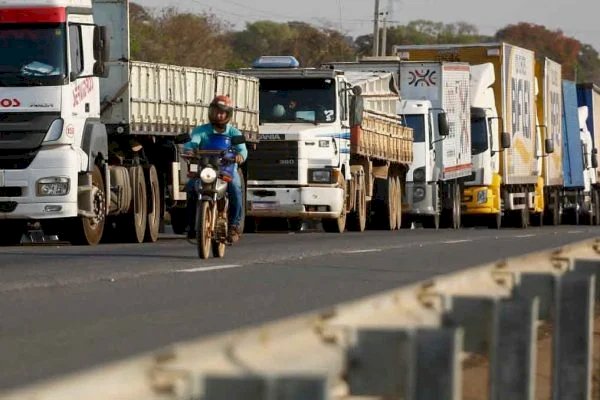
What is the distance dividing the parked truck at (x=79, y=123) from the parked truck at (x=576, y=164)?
28195mm

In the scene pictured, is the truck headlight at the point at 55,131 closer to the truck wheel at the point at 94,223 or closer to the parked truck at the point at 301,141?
the truck wheel at the point at 94,223

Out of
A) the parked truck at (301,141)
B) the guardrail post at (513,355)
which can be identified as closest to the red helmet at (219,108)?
the guardrail post at (513,355)

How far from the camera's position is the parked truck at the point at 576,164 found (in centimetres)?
5250

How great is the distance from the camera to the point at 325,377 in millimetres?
3676

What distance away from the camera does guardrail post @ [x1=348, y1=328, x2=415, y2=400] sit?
432cm

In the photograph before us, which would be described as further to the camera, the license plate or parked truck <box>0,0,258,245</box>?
the license plate

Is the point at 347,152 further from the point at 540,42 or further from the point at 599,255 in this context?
the point at 540,42

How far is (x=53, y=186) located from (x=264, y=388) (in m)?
18.9

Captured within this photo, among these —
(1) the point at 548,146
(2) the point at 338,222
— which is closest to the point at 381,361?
(2) the point at 338,222

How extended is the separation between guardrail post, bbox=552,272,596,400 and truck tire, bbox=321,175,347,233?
2431 cm

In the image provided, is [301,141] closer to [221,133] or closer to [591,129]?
[221,133]

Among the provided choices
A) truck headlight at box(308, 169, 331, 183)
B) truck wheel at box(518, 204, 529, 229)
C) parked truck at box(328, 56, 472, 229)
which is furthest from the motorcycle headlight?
truck wheel at box(518, 204, 529, 229)

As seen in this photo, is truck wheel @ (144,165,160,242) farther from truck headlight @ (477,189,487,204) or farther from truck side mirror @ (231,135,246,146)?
truck headlight @ (477,189,487,204)

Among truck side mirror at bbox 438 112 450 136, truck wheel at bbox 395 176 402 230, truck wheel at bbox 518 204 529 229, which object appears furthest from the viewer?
truck wheel at bbox 518 204 529 229
